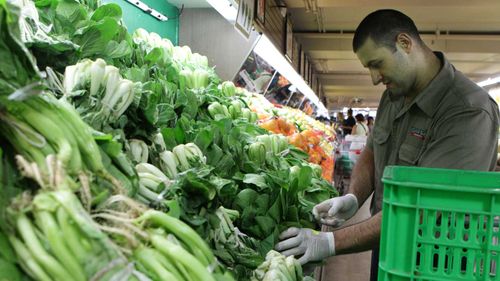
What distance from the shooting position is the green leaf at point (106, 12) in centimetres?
201

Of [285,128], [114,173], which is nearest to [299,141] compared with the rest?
[285,128]

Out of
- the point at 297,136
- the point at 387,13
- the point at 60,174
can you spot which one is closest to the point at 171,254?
the point at 60,174

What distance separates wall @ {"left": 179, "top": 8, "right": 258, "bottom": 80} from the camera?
4.64 m

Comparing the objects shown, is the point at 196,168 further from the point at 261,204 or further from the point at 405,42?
the point at 405,42

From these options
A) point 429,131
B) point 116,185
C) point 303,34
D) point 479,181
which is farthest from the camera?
point 303,34

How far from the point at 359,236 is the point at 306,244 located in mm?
269

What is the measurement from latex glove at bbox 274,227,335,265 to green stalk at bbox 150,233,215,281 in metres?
1.02

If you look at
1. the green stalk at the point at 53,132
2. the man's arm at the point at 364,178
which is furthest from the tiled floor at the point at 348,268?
the green stalk at the point at 53,132

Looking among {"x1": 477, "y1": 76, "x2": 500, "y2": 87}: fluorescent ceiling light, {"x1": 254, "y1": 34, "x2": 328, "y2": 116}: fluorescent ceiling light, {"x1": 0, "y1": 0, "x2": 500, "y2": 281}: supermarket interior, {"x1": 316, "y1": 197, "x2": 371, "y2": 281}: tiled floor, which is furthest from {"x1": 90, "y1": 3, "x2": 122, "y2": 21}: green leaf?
{"x1": 477, "y1": 76, "x2": 500, "y2": 87}: fluorescent ceiling light

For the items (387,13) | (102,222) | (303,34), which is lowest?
(102,222)

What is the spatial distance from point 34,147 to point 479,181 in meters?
0.96

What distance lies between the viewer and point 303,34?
29.3ft

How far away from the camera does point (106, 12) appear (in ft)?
6.76

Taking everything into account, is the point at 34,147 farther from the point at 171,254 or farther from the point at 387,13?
the point at 387,13
